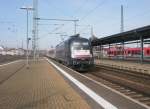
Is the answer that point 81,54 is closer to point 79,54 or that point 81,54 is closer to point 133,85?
point 79,54

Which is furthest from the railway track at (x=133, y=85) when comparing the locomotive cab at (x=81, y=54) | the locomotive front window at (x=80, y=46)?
the locomotive front window at (x=80, y=46)

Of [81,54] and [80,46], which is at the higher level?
[80,46]

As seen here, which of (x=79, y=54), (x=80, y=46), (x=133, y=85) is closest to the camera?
(x=133, y=85)

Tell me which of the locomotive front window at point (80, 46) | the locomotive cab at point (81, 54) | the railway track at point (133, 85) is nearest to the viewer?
the railway track at point (133, 85)

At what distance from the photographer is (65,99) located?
10.0 meters

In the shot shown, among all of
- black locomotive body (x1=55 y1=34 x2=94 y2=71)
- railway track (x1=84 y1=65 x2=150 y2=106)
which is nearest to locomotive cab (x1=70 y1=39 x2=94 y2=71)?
black locomotive body (x1=55 y1=34 x2=94 y2=71)

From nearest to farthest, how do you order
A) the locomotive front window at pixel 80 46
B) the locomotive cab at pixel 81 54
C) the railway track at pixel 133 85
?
the railway track at pixel 133 85 → the locomotive cab at pixel 81 54 → the locomotive front window at pixel 80 46

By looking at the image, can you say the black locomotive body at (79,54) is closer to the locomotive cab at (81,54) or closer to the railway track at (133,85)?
the locomotive cab at (81,54)

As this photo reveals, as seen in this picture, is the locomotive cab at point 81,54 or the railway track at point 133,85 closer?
the railway track at point 133,85

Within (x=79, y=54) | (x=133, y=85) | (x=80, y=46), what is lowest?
(x=133, y=85)

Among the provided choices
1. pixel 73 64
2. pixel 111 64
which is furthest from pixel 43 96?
pixel 111 64

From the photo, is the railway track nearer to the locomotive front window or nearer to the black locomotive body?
the black locomotive body

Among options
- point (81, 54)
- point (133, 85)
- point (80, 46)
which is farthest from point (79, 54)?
point (133, 85)

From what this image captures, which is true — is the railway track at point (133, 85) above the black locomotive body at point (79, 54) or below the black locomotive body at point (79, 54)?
below
